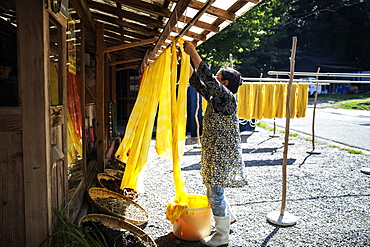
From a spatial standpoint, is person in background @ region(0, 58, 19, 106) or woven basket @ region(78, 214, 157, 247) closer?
person in background @ region(0, 58, 19, 106)

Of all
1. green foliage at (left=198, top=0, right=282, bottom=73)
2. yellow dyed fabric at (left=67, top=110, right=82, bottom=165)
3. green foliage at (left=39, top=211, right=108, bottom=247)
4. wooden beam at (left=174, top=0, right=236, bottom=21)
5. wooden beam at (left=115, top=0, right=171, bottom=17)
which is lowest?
green foliage at (left=39, top=211, right=108, bottom=247)

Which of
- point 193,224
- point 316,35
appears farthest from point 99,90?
point 316,35

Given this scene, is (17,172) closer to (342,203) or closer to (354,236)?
(354,236)

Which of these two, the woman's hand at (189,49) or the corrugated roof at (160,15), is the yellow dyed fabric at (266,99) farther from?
the woman's hand at (189,49)

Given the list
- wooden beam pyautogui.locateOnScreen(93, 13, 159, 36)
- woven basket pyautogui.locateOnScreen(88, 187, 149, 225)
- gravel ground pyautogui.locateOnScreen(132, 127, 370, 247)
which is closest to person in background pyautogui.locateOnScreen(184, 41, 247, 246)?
gravel ground pyautogui.locateOnScreen(132, 127, 370, 247)

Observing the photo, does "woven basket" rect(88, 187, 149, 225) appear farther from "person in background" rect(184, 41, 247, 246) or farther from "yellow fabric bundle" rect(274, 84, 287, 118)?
"yellow fabric bundle" rect(274, 84, 287, 118)

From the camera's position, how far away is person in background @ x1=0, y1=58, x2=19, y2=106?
223 centimetres

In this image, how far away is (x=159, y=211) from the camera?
470 cm

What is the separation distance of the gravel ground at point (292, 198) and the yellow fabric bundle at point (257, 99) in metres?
1.20

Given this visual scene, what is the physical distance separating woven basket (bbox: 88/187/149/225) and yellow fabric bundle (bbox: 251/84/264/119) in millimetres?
6227

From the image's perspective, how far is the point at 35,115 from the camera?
219 cm

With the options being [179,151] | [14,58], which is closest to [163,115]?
[179,151]

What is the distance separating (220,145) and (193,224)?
958 millimetres

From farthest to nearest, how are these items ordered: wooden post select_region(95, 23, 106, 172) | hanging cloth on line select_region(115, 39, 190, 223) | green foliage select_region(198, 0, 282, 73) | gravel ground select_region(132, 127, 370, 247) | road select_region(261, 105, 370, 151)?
green foliage select_region(198, 0, 282, 73) → road select_region(261, 105, 370, 151) → wooden post select_region(95, 23, 106, 172) → gravel ground select_region(132, 127, 370, 247) → hanging cloth on line select_region(115, 39, 190, 223)
